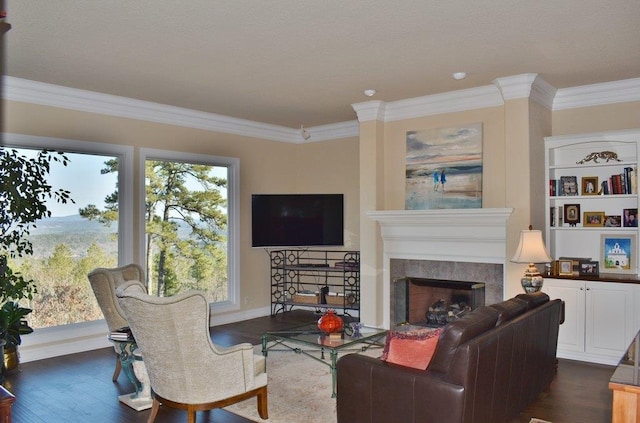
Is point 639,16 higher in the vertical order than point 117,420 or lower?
higher

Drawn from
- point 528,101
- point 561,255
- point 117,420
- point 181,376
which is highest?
point 528,101

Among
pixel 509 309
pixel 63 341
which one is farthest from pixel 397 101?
pixel 63 341

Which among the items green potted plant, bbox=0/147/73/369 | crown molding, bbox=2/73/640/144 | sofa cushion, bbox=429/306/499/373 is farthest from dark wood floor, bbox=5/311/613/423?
crown molding, bbox=2/73/640/144

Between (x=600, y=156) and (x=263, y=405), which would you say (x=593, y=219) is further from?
(x=263, y=405)

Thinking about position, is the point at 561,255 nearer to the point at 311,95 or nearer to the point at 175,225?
the point at 311,95

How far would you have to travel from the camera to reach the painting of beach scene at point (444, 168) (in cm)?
592

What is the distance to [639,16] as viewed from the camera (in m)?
3.71

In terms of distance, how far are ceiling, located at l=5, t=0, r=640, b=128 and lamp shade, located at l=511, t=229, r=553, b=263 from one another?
1.61 meters

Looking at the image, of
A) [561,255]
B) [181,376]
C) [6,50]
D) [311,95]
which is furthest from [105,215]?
[561,255]

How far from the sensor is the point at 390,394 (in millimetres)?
3045

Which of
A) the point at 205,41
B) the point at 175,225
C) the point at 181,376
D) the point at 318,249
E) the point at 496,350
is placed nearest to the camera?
the point at 496,350

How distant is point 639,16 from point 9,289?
5.35 metres

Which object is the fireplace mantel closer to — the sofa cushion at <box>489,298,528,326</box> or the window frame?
the sofa cushion at <box>489,298,528,326</box>

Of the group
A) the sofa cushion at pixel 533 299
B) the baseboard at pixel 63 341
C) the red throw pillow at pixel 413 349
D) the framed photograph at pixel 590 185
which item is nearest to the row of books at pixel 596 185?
the framed photograph at pixel 590 185
